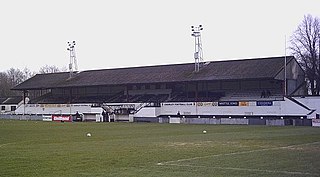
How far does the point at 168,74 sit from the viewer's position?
299ft

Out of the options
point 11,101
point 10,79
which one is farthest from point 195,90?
point 10,79

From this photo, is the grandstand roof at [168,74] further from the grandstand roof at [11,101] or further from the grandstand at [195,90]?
the grandstand roof at [11,101]

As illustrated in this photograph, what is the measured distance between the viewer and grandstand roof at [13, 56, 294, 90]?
7956 centimetres

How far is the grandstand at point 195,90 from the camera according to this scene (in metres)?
74.1

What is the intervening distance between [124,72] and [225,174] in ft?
282

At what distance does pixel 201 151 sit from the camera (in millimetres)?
24312

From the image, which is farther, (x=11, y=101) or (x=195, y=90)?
(x=11, y=101)

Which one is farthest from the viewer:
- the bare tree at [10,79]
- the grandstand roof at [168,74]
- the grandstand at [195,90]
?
the bare tree at [10,79]

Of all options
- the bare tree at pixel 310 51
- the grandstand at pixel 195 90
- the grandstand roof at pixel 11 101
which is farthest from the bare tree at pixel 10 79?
the bare tree at pixel 310 51

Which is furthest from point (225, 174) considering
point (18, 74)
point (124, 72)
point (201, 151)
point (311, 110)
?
point (18, 74)

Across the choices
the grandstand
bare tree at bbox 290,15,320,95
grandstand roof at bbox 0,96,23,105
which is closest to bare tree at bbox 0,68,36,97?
grandstand roof at bbox 0,96,23,105

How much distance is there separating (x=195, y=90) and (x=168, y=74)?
664 cm

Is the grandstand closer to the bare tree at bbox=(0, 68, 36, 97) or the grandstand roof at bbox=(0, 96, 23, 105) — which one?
the grandstand roof at bbox=(0, 96, 23, 105)

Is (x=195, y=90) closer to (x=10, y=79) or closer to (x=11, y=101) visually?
(x=11, y=101)
